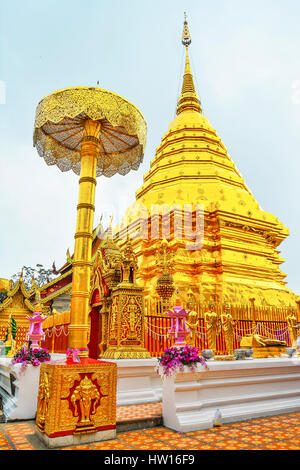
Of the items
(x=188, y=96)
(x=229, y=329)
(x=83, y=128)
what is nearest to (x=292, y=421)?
(x=229, y=329)

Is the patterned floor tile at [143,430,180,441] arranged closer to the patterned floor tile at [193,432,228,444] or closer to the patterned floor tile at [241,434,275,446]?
the patterned floor tile at [193,432,228,444]

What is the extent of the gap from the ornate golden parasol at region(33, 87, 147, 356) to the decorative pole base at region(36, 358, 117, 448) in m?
1.53

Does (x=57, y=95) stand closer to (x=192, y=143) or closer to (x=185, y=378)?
(x=185, y=378)

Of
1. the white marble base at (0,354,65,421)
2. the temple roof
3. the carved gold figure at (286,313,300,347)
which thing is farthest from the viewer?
→ the temple roof

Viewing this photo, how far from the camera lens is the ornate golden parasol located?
5.72 m

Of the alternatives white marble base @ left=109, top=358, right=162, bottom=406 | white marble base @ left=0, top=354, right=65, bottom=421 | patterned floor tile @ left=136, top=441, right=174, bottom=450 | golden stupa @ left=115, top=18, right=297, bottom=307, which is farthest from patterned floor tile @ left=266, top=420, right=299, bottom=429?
golden stupa @ left=115, top=18, right=297, bottom=307

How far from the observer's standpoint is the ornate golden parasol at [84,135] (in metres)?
5.72

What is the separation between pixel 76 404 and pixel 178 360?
1442 millimetres

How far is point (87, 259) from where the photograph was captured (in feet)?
19.3

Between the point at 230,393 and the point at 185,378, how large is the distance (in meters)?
0.94

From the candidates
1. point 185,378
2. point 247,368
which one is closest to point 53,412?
point 185,378

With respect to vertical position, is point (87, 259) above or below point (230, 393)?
above

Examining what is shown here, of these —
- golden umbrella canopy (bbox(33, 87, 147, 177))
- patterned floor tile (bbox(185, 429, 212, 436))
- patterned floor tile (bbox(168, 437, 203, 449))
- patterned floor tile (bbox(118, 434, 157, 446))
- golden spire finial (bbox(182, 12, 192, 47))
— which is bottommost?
patterned floor tile (bbox(118, 434, 157, 446))
